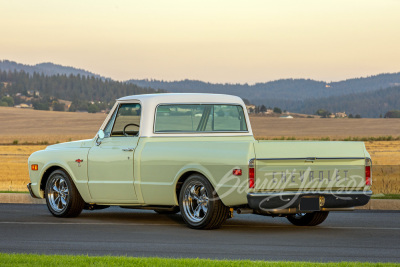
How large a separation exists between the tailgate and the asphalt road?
74cm

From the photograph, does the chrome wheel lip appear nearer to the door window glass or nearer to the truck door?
the truck door

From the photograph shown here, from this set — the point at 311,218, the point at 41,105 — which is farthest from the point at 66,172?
the point at 41,105

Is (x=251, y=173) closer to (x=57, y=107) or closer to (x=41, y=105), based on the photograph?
(x=41, y=105)

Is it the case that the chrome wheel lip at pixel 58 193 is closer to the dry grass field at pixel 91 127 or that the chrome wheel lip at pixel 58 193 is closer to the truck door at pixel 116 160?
the truck door at pixel 116 160

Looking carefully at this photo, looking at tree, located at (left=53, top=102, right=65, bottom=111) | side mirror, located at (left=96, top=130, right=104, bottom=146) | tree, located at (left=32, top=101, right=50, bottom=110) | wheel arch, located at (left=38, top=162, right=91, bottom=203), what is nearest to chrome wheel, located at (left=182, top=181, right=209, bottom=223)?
side mirror, located at (left=96, top=130, right=104, bottom=146)

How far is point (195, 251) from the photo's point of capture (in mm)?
10273

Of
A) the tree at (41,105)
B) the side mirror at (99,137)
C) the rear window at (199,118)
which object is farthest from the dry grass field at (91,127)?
the rear window at (199,118)

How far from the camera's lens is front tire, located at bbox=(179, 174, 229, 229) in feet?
40.7

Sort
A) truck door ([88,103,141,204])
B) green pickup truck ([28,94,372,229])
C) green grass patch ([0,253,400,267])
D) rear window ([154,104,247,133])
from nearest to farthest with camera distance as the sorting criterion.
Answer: green grass patch ([0,253,400,267]) → green pickup truck ([28,94,372,229]) → truck door ([88,103,141,204]) → rear window ([154,104,247,133])

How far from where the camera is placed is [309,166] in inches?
489

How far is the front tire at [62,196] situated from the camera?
14.6 meters

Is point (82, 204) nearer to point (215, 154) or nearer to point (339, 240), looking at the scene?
point (215, 154)

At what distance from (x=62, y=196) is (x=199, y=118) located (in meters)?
Result: 2.90

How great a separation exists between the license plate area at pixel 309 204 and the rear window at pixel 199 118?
99.5 inches
